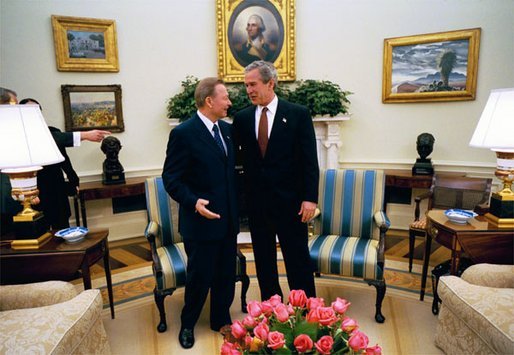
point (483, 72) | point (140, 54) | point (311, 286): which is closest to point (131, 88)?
point (140, 54)

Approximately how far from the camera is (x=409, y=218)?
179 inches

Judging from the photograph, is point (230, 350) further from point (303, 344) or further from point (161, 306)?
point (161, 306)

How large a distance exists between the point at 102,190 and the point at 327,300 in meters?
2.70

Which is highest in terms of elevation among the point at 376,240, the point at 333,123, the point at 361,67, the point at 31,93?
the point at 361,67

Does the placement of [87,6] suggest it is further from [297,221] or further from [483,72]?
[483,72]

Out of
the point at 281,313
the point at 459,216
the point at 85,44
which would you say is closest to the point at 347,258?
the point at 459,216

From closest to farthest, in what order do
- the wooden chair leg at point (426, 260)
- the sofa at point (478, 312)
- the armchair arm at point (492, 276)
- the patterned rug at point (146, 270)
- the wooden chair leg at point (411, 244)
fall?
the sofa at point (478, 312)
the armchair arm at point (492, 276)
the wooden chair leg at point (426, 260)
the patterned rug at point (146, 270)
the wooden chair leg at point (411, 244)

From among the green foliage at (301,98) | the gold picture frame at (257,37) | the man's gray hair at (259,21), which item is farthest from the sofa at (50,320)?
the man's gray hair at (259,21)

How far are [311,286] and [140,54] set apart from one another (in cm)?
351

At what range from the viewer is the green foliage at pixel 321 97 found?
14.0 feet

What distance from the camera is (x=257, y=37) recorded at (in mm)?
4562

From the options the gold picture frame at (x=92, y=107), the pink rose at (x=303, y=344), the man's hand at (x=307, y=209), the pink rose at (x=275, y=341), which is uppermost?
the gold picture frame at (x=92, y=107)

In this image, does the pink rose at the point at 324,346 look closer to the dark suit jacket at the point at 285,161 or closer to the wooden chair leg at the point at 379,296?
the dark suit jacket at the point at 285,161

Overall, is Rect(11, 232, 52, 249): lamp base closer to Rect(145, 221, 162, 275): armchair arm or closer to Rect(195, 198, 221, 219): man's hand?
Rect(145, 221, 162, 275): armchair arm
